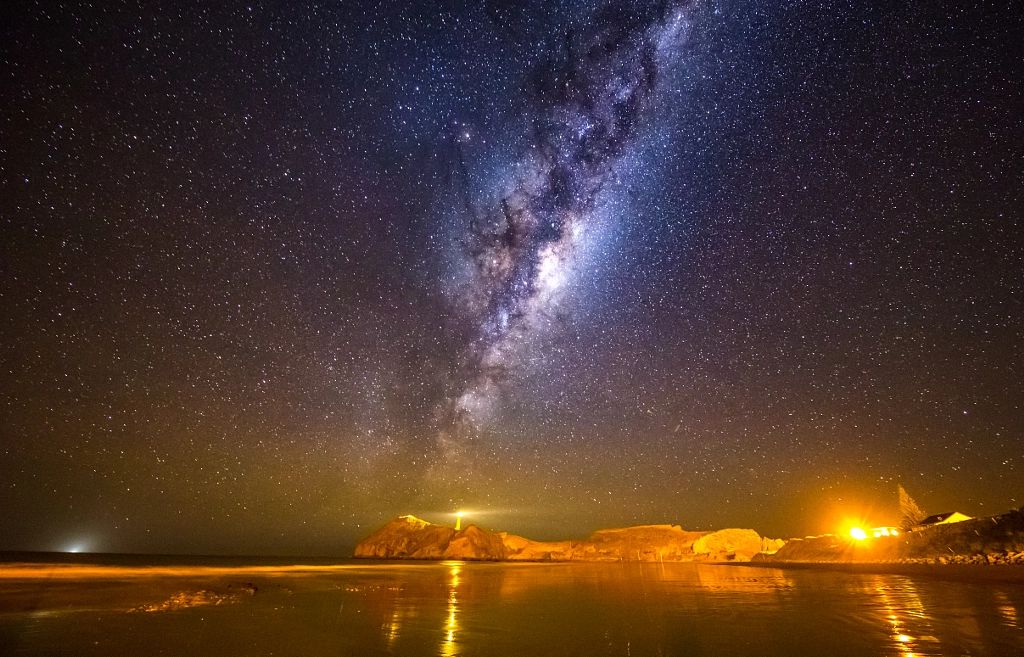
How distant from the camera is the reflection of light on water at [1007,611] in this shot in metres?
14.4

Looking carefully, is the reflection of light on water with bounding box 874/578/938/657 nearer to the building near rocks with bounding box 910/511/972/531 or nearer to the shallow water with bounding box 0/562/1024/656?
the shallow water with bounding box 0/562/1024/656

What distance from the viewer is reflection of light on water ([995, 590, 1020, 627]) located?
47.1 ft

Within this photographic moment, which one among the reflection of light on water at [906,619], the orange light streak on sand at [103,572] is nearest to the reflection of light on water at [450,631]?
the reflection of light on water at [906,619]

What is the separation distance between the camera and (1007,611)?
16.6 metres

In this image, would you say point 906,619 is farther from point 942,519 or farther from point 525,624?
point 942,519

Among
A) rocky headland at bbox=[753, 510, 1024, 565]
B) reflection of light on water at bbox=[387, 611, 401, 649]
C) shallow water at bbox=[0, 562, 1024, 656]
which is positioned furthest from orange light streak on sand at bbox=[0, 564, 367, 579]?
rocky headland at bbox=[753, 510, 1024, 565]

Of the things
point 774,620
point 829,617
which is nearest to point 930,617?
point 829,617

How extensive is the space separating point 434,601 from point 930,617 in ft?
62.7

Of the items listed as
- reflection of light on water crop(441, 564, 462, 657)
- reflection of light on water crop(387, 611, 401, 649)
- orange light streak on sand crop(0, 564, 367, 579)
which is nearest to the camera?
reflection of light on water crop(441, 564, 462, 657)

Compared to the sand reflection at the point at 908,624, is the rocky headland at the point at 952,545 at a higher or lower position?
higher

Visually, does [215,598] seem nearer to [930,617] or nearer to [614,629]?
[614,629]

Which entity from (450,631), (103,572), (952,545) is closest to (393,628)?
(450,631)

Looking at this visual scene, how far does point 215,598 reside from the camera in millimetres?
23719

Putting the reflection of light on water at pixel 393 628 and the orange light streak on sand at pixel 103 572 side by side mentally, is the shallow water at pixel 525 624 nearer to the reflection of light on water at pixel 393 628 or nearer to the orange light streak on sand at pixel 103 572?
the reflection of light on water at pixel 393 628
